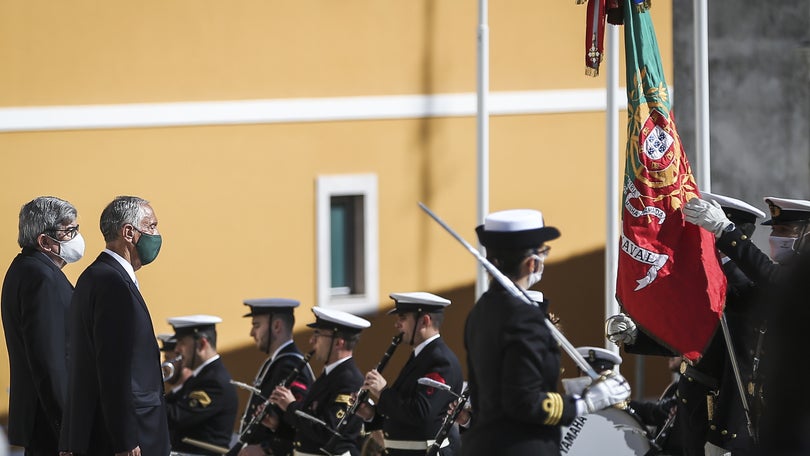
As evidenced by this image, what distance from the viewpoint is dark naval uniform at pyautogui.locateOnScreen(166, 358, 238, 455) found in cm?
908

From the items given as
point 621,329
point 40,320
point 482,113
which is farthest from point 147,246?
point 482,113

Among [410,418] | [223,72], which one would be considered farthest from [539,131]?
[410,418]

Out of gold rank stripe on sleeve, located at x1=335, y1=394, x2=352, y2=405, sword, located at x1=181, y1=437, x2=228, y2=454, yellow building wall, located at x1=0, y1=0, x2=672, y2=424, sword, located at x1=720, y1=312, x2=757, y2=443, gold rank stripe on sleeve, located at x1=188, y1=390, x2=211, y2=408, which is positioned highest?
yellow building wall, located at x1=0, y1=0, x2=672, y2=424

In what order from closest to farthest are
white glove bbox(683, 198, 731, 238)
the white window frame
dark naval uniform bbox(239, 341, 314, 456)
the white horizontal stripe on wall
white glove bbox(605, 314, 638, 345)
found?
white glove bbox(683, 198, 731, 238) → white glove bbox(605, 314, 638, 345) → dark naval uniform bbox(239, 341, 314, 456) → the white horizontal stripe on wall → the white window frame

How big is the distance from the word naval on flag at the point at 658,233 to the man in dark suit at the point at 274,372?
236cm

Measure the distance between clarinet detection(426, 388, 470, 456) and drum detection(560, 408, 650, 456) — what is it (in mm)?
781

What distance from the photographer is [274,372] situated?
8.95 metres

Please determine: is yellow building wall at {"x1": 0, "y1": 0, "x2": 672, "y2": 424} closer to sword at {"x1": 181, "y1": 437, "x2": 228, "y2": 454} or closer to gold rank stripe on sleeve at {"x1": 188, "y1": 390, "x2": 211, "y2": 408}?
gold rank stripe on sleeve at {"x1": 188, "y1": 390, "x2": 211, "y2": 408}

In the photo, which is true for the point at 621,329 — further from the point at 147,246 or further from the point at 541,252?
the point at 147,246

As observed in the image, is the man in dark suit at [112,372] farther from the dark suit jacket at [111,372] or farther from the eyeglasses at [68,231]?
the eyeglasses at [68,231]

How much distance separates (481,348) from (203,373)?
14.2 ft

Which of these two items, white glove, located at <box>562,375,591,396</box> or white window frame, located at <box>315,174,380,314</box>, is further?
white window frame, located at <box>315,174,380,314</box>

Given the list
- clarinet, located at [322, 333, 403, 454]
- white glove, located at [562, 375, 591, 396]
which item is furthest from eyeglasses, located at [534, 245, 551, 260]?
clarinet, located at [322, 333, 403, 454]

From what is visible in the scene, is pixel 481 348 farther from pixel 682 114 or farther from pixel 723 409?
pixel 682 114
